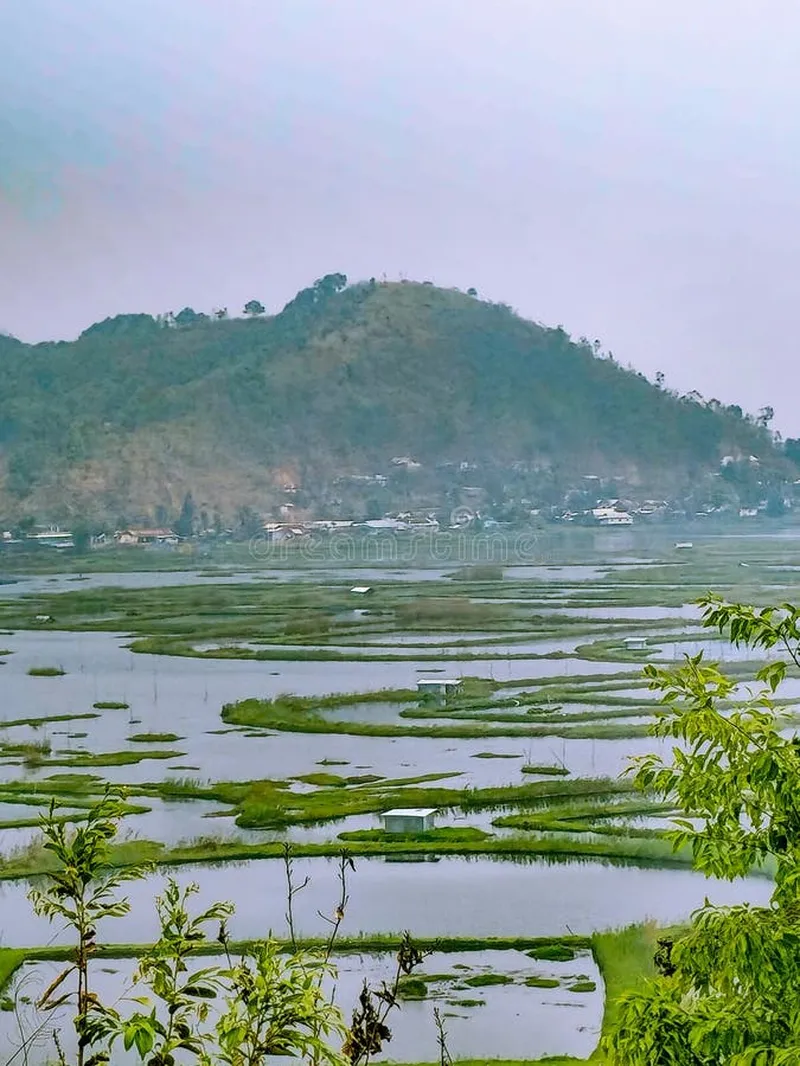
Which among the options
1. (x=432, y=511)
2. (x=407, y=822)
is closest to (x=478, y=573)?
(x=432, y=511)

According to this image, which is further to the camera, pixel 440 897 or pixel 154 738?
pixel 154 738

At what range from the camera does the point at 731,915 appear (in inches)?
87.8

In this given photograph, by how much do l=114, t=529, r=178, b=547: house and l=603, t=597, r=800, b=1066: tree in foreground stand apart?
11468 millimetres

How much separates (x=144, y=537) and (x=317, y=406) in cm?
235

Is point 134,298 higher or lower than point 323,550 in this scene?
higher

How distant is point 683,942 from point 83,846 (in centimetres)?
92

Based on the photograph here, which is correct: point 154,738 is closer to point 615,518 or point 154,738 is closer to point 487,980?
point 487,980

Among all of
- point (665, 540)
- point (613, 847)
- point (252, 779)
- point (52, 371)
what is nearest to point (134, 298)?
point (52, 371)

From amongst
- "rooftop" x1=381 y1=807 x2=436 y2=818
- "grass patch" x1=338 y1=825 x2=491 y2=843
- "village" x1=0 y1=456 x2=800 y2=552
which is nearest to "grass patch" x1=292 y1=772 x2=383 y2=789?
"rooftop" x1=381 y1=807 x2=436 y2=818

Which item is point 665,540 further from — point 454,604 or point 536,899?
point 536,899

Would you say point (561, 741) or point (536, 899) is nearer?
point (536, 899)

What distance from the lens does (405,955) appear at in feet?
7.77

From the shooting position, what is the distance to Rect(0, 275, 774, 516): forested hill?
46.4 feet

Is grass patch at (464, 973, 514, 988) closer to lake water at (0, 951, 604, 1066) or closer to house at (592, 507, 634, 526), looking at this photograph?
lake water at (0, 951, 604, 1066)
